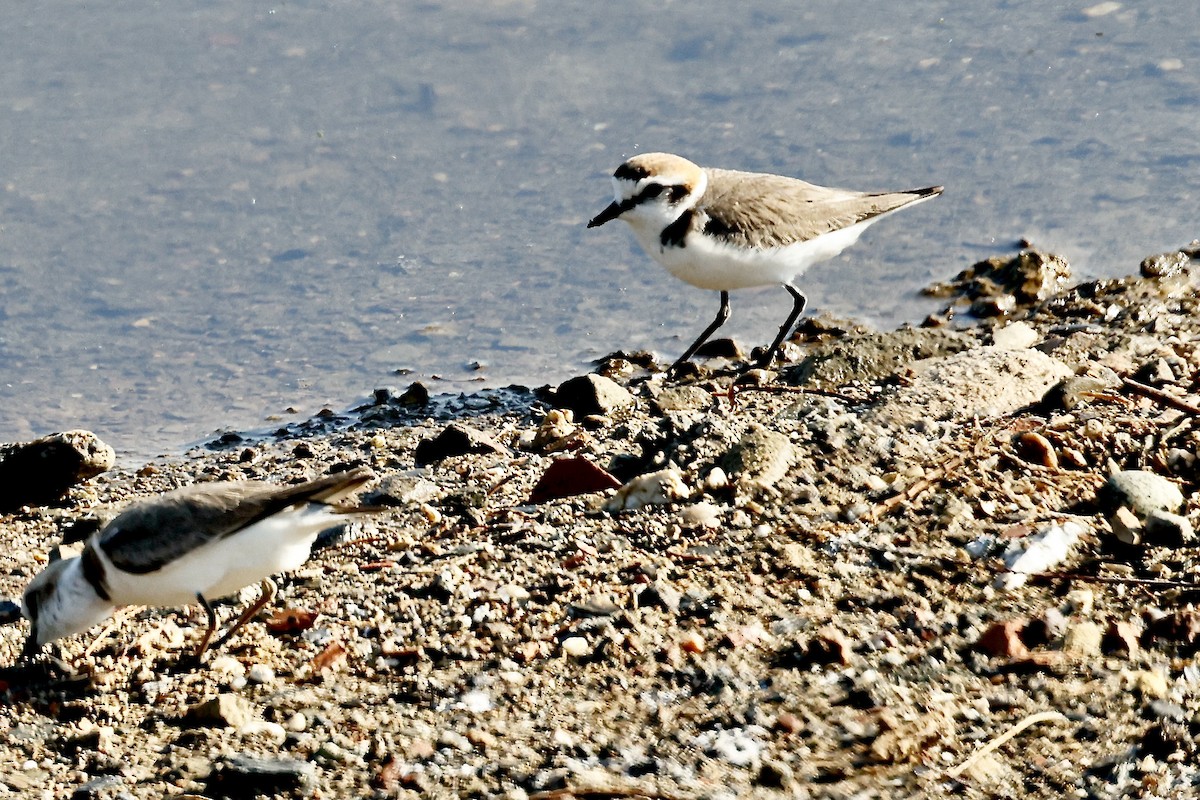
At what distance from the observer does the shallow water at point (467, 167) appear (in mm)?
8797

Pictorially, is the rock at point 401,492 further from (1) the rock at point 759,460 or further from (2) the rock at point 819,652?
(2) the rock at point 819,652

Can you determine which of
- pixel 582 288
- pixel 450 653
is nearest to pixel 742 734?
pixel 450 653

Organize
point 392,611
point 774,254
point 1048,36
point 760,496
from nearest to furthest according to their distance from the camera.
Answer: point 392,611
point 760,496
point 774,254
point 1048,36

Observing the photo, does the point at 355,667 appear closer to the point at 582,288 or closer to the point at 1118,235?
the point at 582,288

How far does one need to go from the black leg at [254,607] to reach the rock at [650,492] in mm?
1272

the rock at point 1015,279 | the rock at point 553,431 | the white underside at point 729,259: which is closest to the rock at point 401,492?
the rock at point 553,431

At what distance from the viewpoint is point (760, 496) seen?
5379mm

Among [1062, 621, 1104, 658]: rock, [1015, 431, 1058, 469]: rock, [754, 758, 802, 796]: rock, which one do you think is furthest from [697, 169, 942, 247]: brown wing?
[754, 758, 802, 796]: rock

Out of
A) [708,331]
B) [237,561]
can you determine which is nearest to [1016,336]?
[708,331]

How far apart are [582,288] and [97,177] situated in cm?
366

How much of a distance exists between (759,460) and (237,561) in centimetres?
193

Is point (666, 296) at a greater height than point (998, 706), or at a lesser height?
lesser

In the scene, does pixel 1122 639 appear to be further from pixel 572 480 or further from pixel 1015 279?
pixel 1015 279

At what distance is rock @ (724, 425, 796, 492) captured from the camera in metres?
5.43
